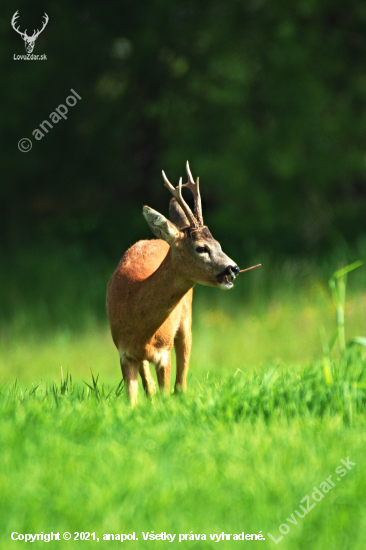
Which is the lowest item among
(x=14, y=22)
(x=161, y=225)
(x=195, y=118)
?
(x=161, y=225)

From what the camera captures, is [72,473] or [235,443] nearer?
[72,473]

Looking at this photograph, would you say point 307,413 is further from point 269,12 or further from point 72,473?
point 269,12

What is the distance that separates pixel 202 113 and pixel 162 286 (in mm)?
8414

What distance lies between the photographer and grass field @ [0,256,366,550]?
2.95 metres

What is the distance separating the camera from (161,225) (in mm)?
4969

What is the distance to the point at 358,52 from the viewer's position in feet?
42.7

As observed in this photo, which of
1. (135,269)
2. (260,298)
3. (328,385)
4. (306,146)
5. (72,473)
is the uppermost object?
(306,146)

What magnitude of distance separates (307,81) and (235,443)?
968 centimetres

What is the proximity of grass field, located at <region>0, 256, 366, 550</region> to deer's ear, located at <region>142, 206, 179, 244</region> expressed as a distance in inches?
42.0

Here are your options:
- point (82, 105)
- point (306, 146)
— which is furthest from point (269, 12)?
point (82, 105)

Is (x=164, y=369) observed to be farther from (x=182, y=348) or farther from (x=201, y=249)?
(x=201, y=249)

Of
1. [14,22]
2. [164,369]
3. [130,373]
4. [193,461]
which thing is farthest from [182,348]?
[14,22]

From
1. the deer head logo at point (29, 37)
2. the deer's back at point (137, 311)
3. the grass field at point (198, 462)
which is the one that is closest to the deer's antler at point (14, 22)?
the deer head logo at point (29, 37)

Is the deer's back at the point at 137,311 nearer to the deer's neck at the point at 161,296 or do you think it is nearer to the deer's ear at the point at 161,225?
the deer's neck at the point at 161,296
